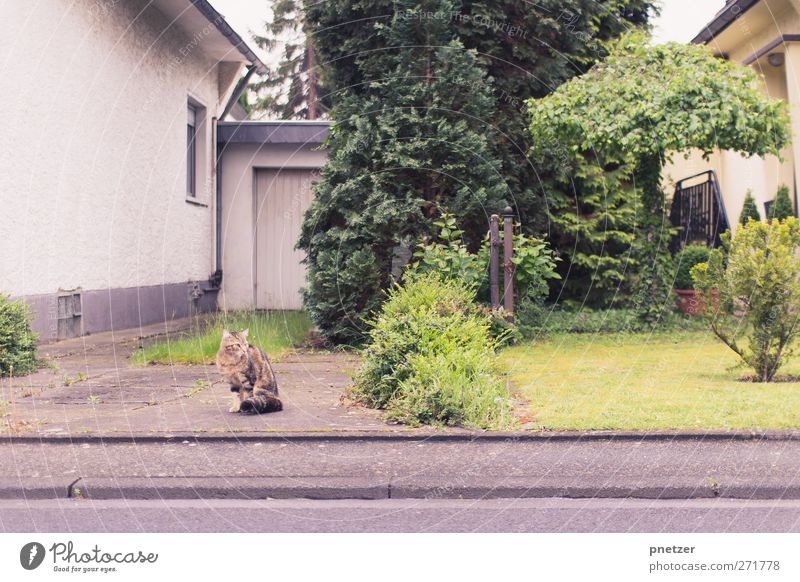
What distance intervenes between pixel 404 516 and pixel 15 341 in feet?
20.5

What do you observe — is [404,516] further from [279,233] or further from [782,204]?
[279,233]

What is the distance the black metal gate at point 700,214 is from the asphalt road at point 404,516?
10.6m

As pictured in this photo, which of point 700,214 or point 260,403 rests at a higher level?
point 700,214

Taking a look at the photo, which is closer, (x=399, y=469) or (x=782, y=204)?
(x=399, y=469)

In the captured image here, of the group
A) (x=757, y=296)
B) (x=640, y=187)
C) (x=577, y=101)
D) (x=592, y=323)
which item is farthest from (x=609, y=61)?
(x=757, y=296)

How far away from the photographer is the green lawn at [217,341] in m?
10.2

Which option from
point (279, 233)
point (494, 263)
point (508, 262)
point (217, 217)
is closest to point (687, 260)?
point (508, 262)

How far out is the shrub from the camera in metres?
7.74

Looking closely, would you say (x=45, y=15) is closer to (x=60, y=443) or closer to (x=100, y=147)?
(x=100, y=147)

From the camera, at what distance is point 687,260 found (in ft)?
46.4

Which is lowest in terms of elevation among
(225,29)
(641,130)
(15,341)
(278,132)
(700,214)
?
(15,341)

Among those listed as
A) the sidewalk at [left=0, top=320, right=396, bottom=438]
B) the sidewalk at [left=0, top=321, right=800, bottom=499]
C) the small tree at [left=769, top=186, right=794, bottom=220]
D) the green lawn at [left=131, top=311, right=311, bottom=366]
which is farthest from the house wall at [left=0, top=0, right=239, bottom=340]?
the small tree at [left=769, top=186, right=794, bottom=220]
